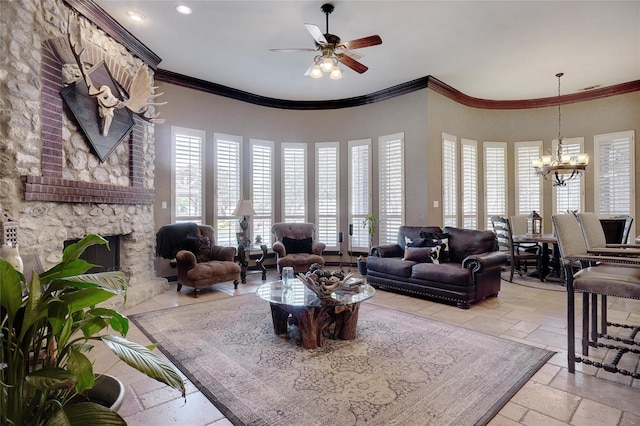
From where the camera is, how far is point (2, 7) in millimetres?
2766

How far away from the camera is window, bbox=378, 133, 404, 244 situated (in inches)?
238

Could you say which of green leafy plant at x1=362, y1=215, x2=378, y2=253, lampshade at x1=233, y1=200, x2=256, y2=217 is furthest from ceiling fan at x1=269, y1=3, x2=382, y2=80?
green leafy plant at x1=362, y1=215, x2=378, y2=253

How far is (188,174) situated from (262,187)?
1421 mm

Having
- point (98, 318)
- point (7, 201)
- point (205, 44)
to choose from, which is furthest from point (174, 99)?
point (98, 318)

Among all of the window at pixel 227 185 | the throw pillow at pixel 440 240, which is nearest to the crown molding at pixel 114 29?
the window at pixel 227 185

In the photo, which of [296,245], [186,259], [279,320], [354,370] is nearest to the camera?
[354,370]

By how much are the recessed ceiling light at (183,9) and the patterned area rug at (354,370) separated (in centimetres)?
340

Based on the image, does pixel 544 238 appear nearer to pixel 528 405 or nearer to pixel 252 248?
pixel 528 405

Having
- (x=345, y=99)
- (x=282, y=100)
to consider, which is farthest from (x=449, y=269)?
(x=282, y=100)

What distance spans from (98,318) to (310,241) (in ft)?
15.4

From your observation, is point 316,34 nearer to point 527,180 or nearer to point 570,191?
point 527,180

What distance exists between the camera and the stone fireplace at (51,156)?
2.90m

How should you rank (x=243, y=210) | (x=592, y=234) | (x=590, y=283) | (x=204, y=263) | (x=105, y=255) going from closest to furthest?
1. (x=590, y=283)
2. (x=592, y=234)
3. (x=105, y=255)
4. (x=204, y=263)
5. (x=243, y=210)

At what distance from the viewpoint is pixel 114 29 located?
4027 millimetres
